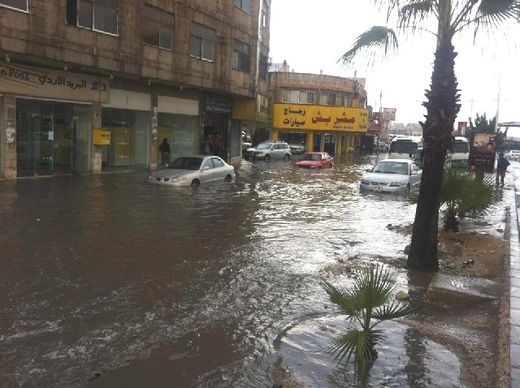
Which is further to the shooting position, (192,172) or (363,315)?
(192,172)

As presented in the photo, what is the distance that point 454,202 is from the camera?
1223 centimetres

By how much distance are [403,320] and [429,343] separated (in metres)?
0.72

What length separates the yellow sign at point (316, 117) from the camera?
189 feet

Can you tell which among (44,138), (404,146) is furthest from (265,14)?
(44,138)

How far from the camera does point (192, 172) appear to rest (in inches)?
773

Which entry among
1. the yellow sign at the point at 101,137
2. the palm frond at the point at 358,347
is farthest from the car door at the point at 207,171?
the palm frond at the point at 358,347

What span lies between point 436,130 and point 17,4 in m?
14.4

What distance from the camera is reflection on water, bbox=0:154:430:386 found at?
4.98 meters

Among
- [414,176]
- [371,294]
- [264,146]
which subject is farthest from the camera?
[264,146]

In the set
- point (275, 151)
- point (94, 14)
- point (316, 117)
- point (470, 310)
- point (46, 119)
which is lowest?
point (470, 310)

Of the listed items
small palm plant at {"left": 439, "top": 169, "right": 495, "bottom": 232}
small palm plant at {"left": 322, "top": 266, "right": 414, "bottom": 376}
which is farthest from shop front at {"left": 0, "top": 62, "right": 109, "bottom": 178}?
small palm plant at {"left": 322, "top": 266, "right": 414, "bottom": 376}

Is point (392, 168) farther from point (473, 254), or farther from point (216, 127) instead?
point (216, 127)

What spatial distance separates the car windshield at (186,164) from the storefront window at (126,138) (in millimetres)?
5236

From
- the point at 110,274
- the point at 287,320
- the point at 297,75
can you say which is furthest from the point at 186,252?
the point at 297,75
